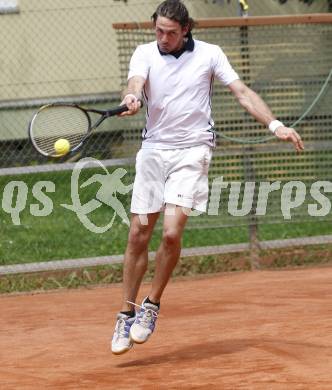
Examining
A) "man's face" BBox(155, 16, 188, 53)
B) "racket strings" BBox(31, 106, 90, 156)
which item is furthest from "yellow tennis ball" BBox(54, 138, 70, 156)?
"man's face" BBox(155, 16, 188, 53)

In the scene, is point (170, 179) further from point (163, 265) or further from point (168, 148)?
point (163, 265)

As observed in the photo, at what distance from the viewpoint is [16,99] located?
13.4 meters

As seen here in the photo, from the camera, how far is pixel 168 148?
24.2 ft

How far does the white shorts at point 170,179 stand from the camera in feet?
24.0

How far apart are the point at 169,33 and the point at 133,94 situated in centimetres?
47

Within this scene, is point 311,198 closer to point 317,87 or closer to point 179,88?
point 317,87

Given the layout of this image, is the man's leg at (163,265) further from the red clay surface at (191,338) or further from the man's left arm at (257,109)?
the man's left arm at (257,109)

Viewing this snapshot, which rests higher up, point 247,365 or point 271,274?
point 247,365

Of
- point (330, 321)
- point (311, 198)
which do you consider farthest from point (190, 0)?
point (330, 321)

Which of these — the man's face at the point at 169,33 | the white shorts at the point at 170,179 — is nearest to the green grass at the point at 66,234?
the white shorts at the point at 170,179

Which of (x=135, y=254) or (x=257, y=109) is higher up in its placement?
(x=257, y=109)

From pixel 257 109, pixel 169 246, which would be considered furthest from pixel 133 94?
pixel 169 246

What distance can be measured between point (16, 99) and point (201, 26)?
3.05 m

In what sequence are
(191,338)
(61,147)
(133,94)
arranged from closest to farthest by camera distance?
(61,147) < (133,94) < (191,338)
